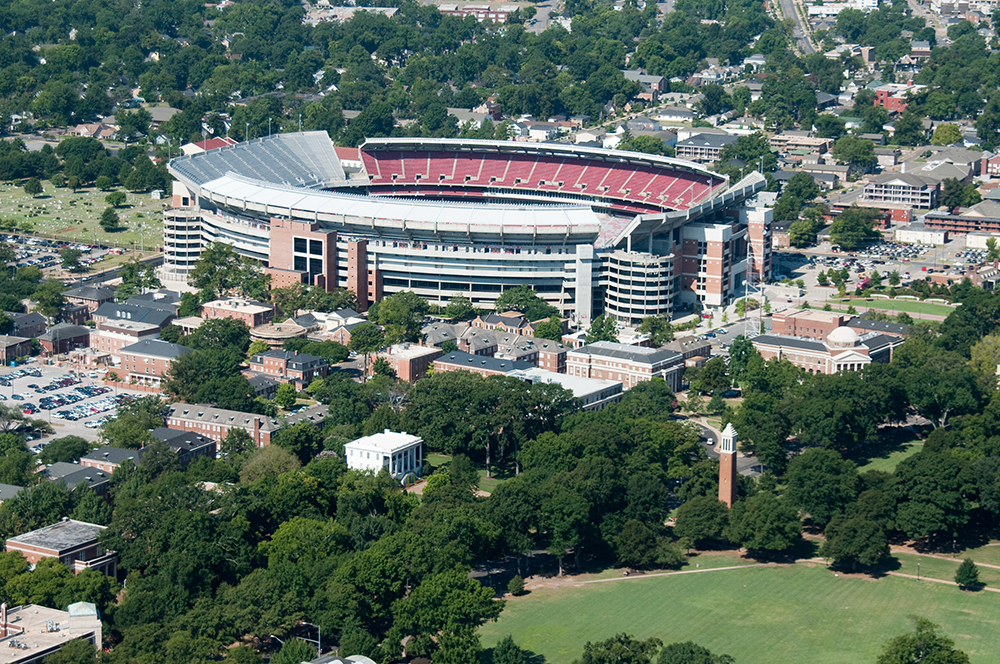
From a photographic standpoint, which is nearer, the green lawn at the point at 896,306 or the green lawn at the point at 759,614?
the green lawn at the point at 759,614

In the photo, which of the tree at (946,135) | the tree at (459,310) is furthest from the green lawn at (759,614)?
the tree at (946,135)

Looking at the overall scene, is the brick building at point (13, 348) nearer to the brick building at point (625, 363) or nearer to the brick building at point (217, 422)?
the brick building at point (217, 422)

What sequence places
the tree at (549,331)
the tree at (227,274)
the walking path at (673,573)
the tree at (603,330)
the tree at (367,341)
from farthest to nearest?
the tree at (227,274) → the tree at (549,331) → the tree at (603,330) → the tree at (367,341) → the walking path at (673,573)

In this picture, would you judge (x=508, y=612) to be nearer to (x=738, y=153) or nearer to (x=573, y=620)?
(x=573, y=620)

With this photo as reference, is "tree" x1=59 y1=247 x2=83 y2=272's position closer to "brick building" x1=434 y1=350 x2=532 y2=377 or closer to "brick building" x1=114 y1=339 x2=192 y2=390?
"brick building" x1=114 y1=339 x2=192 y2=390

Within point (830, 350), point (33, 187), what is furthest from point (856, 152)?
point (33, 187)

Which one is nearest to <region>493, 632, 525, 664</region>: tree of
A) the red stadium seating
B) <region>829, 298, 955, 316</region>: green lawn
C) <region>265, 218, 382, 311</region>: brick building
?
<region>265, 218, 382, 311</region>: brick building
